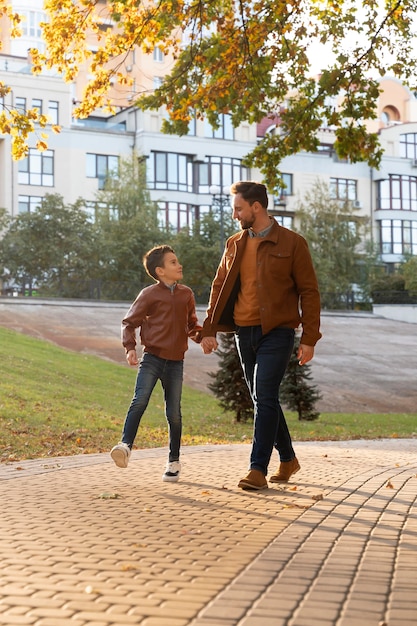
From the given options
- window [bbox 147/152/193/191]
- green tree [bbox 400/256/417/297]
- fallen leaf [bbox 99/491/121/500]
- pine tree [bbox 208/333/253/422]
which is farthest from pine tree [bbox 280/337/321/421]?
window [bbox 147/152/193/191]

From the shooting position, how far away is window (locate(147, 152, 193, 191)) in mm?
66062

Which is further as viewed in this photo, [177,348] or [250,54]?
[250,54]

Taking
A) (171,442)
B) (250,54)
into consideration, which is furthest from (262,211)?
(250,54)

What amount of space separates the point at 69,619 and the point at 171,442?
4360mm

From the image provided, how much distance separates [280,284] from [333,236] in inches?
2170

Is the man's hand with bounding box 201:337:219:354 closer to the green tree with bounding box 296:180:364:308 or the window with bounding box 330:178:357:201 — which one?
the green tree with bounding box 296:180:364:308

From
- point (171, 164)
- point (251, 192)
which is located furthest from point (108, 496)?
point (171, 164)

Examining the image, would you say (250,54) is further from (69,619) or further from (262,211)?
(69,619)

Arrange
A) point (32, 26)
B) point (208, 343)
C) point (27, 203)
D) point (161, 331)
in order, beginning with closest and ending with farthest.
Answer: point (208, 343) → point (161, 331) → point (27, 203) → point (32, 26)

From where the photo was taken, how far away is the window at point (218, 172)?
2692 inches

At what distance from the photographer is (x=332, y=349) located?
118ft

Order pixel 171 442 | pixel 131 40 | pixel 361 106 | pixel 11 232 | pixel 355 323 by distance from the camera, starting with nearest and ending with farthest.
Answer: pixel 171 442 → pixel 131 40 → pixel 361 106 → pixel 355 323 → pixel 11 232

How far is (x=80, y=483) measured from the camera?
824cm

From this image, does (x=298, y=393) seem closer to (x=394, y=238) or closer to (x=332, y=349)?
(x=332, y=349)
